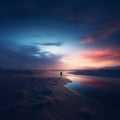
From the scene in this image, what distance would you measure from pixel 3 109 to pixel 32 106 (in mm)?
1805

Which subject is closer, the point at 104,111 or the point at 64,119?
the point at 64,119

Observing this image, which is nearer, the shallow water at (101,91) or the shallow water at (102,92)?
the shallow water at (102,92)

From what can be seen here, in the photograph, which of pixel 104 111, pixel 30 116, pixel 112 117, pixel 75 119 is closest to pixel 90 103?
pixel 104 111

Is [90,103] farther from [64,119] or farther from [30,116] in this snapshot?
[30,116]

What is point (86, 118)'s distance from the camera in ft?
28.0

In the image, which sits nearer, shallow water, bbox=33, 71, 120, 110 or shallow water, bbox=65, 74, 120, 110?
shallow water, bbox=65, 74, 120, 110

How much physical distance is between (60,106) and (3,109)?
3.65 meters

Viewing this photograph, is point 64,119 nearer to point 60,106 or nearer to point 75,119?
point 75,119

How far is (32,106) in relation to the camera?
1020 centimetres

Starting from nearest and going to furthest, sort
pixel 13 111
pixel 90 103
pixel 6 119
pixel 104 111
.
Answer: pixel 6 119 → pixel 13 111 → pixel 104 111 → pixel 90 103

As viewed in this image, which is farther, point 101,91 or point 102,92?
point 101,91

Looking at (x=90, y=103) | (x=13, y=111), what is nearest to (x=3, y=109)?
(x=13, y=111)

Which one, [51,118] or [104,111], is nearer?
[51,118]

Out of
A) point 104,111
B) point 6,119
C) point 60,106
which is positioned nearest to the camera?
point 6,119
